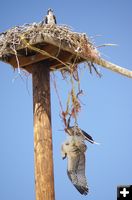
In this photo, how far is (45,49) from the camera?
175 inches

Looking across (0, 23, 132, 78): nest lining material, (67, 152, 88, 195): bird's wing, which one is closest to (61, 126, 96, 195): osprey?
(67, 152, 88, 195): bird's wing

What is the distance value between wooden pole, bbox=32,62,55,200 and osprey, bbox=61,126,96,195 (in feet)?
0.53

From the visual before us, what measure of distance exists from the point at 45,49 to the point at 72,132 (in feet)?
2.64

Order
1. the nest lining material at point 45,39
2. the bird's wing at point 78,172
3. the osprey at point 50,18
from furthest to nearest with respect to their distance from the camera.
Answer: the osprey at point 50,18
the nest lining material at point 45,39
the bird's wing at point 78,172

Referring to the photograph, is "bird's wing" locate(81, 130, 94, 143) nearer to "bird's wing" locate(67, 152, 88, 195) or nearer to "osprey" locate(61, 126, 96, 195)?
"osprey" locate(61, 126, 96, 195)

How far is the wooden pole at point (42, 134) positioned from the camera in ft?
13.8

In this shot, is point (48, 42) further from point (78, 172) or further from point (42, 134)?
point (78, 172)

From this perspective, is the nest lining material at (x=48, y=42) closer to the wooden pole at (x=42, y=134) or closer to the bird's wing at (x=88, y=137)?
the wooden pole at (x=42, y=134)

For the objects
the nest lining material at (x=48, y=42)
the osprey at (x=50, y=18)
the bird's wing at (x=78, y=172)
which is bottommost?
the bird's wing at (x=78, y=172)

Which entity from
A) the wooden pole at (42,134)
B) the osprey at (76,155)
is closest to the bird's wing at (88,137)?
the osprey at (76,155)

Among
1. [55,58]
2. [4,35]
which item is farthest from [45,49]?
[4,35]

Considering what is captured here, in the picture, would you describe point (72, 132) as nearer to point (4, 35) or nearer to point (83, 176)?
point (83, 176)

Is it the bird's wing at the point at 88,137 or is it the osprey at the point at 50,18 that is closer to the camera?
the bird's wing at the point at 88,137

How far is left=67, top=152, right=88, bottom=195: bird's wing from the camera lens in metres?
4.16
